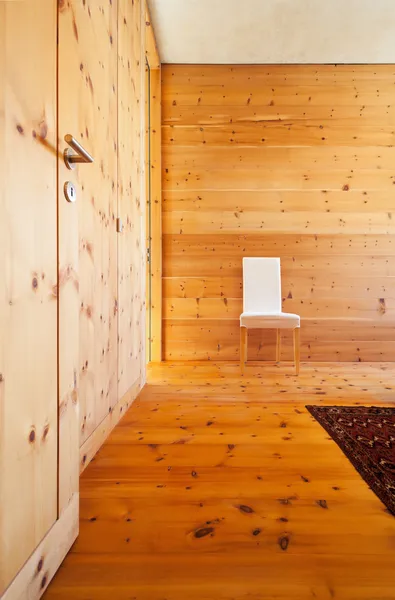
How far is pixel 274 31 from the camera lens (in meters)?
3.04

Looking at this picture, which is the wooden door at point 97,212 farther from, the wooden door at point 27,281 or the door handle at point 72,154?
the wooden door at point 27,281

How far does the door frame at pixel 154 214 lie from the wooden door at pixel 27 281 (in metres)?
2.55

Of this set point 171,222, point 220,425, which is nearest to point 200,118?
point 171,222

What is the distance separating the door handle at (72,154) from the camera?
895mm

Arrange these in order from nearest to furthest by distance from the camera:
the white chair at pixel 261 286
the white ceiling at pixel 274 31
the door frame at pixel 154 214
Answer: the white ceiling at pixel 274 31 < the white chair at pixel 261 286 < the door frame at pixel 154 214

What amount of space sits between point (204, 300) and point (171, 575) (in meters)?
2.71

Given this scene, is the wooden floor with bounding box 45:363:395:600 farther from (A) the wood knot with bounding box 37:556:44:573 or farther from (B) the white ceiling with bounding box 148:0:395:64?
(B) the white ceiling with bounding box 148:0:395:64

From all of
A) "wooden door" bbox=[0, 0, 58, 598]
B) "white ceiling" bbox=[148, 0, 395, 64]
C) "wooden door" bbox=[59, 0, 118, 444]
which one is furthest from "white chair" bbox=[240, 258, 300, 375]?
"wooden door" bbox=[0, 0, 58, 598]

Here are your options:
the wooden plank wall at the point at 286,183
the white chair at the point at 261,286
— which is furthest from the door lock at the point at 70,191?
the wooden plank wall at the point at 286,183

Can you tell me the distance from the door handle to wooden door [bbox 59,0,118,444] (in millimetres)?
317

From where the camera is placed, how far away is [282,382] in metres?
2.72

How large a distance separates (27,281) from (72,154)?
1.26 ft

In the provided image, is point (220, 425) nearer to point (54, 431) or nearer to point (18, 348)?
point (54, 431)

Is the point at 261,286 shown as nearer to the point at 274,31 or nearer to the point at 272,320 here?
the point at 272,320
